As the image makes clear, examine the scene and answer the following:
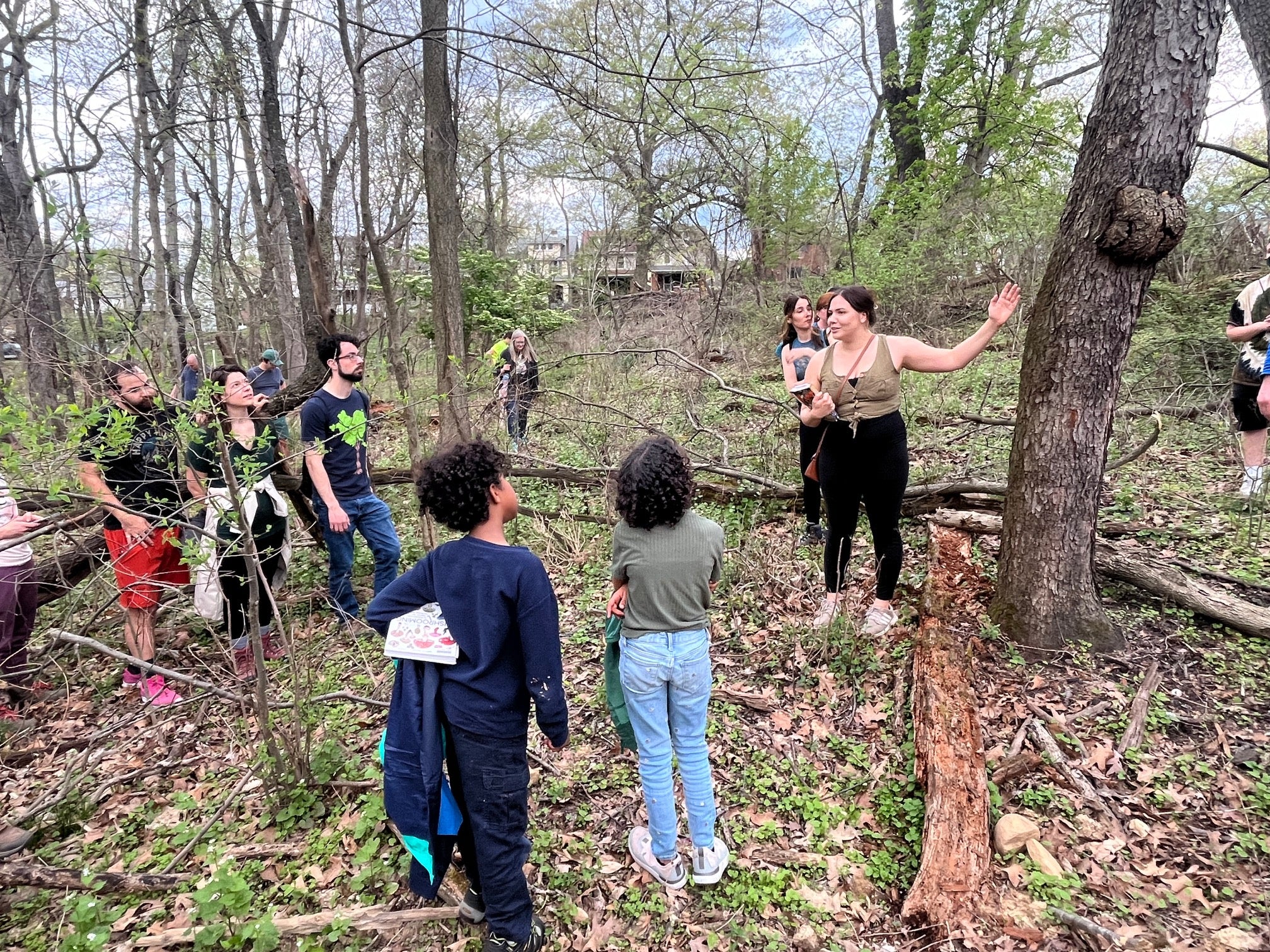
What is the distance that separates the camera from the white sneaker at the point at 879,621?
135 inches

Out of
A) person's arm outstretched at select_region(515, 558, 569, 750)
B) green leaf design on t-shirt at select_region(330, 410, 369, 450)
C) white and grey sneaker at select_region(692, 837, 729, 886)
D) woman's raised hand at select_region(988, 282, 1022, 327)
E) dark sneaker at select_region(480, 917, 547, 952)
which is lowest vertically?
dark sneaker at select_region(480, 917, 547, 952)

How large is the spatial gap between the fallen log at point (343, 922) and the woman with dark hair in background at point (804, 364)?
130 inches

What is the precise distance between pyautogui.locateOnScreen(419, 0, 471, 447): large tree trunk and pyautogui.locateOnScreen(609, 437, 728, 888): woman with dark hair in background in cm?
318

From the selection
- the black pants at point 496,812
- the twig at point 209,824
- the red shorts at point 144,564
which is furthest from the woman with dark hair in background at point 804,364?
the red shorts at point 144,564

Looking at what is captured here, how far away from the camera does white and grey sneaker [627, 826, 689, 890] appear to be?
2.29 metres

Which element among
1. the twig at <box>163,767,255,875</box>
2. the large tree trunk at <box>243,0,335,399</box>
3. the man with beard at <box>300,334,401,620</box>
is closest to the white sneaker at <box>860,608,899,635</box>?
the man with beard at <box>300,334,401,620</box>

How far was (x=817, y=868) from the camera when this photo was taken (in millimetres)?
2314

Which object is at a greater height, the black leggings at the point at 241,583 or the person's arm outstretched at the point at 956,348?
the person's arm outstretched at the point at 956,348

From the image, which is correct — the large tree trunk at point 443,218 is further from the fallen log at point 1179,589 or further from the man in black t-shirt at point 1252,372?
the man in black t-shirt at point 1252,372

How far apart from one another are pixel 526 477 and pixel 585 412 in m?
1.57

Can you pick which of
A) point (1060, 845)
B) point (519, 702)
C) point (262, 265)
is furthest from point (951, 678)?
point (262, 265)

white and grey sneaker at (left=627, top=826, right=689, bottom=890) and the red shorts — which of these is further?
the red shorts

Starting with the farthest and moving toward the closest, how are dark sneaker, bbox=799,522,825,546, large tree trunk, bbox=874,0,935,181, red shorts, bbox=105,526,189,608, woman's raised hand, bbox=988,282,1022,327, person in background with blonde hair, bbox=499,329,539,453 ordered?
large tree trunk, bbox=874,0,935,181 → person in background with blonde hair, bbox=499,329,539,453 → dark sneaker, bbox=799,522,825,546 → red shorts, bbox=105,526,189,608 → woman's raised hand, bbox=988,282,1022,327

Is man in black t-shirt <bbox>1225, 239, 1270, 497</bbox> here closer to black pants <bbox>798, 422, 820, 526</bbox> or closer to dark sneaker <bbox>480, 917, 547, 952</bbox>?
black pants <bbox>798, 422, 820, 526</bbox>
